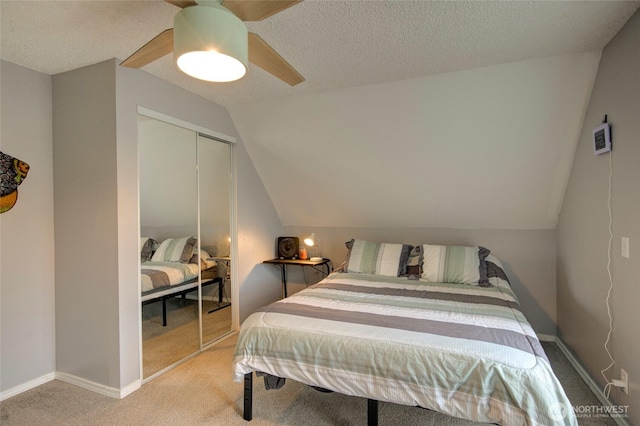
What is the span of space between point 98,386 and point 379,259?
7.97 feet

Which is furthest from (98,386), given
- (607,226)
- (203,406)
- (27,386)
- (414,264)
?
(607,226)

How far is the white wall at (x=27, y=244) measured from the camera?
90.0 inches

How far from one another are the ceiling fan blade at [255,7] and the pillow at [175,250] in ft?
6.28

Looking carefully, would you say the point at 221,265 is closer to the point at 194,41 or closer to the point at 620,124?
the point at 194,41

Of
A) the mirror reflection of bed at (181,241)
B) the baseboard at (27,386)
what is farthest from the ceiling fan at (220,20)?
the baseboard at (27,386)

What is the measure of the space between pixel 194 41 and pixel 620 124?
2.27m

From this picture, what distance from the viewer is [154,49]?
1.64 meters

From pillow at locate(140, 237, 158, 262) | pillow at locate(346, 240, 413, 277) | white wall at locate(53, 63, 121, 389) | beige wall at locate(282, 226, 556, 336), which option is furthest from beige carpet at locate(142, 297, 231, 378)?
beige wall at locate(282, 226, 556, 336)

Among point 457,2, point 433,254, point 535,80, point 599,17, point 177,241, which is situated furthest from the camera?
point 433,254

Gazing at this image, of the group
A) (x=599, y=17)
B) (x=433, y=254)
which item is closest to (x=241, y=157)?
(x=433, y=254)

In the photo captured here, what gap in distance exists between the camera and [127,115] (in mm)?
2346

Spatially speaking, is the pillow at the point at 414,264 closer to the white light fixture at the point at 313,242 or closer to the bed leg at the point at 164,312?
the white light fixture at the point at 313,242

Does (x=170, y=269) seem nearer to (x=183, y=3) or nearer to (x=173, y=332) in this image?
(x=173, y=332)

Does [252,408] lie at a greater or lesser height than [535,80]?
lesser
